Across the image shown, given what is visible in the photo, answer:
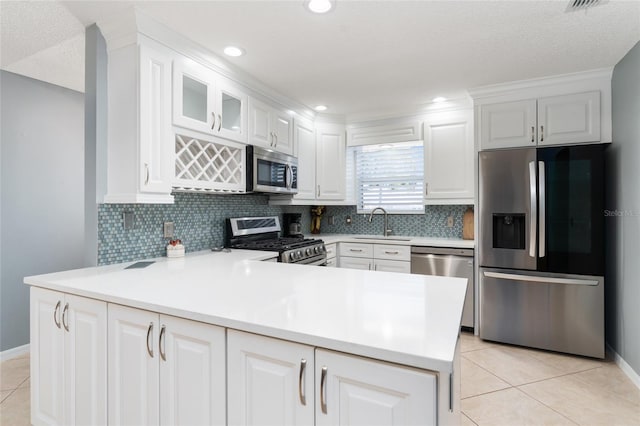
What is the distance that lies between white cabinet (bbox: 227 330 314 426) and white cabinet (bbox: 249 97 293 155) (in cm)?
212

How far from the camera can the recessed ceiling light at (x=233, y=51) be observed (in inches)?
94.7

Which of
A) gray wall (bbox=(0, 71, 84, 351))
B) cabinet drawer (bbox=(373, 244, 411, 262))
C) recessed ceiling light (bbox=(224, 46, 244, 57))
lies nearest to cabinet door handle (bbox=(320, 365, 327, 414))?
recessed ceiling light (bbox=(224, 46, 244, 57))

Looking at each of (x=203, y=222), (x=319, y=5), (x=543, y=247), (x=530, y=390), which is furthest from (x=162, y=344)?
(x=543, y=247)

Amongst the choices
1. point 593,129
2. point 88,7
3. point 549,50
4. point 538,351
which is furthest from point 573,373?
point 88,7

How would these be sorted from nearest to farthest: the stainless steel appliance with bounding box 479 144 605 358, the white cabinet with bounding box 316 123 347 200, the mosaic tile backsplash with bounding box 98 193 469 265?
the mosaic tile backsplash with bounding box 98 193 469 265 < the stainless steel appliance with bounding box 479 144 605 358 < the white cabinet with bounding box 316 123 347 200

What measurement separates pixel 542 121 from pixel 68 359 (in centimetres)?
389

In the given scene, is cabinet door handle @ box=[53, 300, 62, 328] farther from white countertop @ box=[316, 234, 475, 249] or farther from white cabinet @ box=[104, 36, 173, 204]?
white countertop @ box=[316, 234, 475, 249]

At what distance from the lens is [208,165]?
8.36ft

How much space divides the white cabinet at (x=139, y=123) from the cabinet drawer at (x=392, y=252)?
2340mm

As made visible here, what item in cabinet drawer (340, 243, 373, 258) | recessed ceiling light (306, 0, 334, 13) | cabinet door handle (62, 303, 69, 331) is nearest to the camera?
cabinet door handle (62, 303, 69, 331)

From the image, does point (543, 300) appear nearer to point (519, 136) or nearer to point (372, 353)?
point (519, 136)

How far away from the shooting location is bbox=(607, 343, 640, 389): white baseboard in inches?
94.4

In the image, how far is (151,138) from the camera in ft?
6.83

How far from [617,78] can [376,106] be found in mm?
2089
